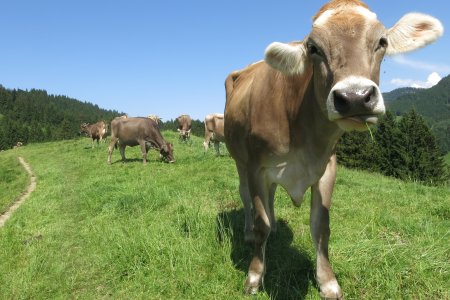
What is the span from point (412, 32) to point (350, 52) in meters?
0.78

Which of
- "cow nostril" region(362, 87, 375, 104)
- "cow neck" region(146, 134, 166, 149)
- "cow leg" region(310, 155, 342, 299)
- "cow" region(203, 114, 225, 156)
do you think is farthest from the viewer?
"cow" region(203, 114, 225, 156)

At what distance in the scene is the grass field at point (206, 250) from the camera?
389 cm

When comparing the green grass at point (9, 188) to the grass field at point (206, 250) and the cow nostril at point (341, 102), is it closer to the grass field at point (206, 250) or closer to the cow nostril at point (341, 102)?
the grass field at point (206, 250)

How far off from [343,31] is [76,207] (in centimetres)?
740

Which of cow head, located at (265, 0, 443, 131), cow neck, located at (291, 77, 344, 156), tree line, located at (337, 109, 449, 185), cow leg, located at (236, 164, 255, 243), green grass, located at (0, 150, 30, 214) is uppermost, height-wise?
cow head, located at (265, 0, 443, 131)

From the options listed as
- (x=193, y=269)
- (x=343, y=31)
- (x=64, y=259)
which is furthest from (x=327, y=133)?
(x=64, y=259)

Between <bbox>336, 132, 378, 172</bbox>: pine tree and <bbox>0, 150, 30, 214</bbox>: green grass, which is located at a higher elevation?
<bbox>0, 150, 30, 214</bbox>: green grass

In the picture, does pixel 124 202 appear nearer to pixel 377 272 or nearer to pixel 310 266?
pixel 310 266

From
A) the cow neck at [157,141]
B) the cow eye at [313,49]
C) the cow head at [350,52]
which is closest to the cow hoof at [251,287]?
the cow head at [350,52]

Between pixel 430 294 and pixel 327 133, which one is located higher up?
pixel 327 133

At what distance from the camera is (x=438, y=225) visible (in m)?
5.76

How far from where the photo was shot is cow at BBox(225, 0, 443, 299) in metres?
2.66

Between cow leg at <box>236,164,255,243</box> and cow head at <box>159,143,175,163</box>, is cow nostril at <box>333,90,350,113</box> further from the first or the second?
cow head at <box>159,143,175,163</box>

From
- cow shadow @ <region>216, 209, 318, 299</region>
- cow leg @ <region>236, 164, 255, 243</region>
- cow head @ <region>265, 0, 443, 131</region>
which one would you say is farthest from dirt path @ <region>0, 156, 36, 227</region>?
cow head @ <region>265, 0, 443, 131</region>
